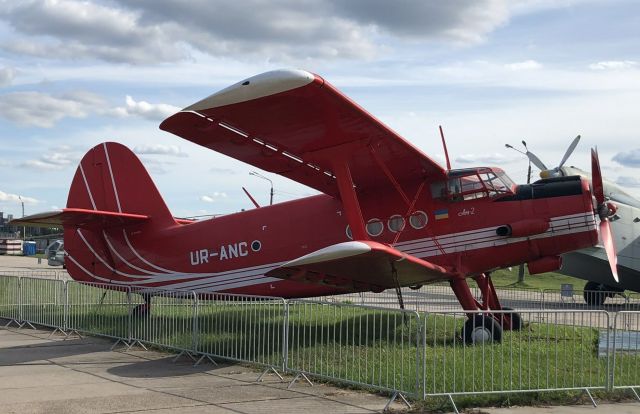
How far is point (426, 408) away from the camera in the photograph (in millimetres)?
7066

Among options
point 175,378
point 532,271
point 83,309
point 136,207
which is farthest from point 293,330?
point 136,207

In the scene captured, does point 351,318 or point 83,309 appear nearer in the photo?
point 351,318

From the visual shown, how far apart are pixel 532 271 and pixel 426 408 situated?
17.4ft

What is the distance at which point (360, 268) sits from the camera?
32.7ft

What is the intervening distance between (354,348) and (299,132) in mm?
3174

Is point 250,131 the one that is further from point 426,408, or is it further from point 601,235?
point 601,235

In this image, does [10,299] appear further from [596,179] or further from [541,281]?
[541,281]

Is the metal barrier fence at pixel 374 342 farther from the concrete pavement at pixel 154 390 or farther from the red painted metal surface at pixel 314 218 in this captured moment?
the red painted metal surface at pixel 314 218

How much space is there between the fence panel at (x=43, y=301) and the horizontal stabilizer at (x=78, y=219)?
1219 mm

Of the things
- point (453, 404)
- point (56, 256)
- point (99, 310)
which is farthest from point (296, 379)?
point (56, 256)

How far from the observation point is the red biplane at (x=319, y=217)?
9.39 m

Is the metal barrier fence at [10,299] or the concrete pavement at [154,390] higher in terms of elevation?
the metal barrier fence at [10,299]

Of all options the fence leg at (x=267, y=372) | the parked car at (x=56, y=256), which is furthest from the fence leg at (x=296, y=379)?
the parked car at (x=56, y=256)

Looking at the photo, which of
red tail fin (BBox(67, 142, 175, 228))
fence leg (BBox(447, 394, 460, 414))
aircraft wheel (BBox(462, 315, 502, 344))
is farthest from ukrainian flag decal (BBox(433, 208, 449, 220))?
red tail fin (BBox(67, 142, 175, 228))
